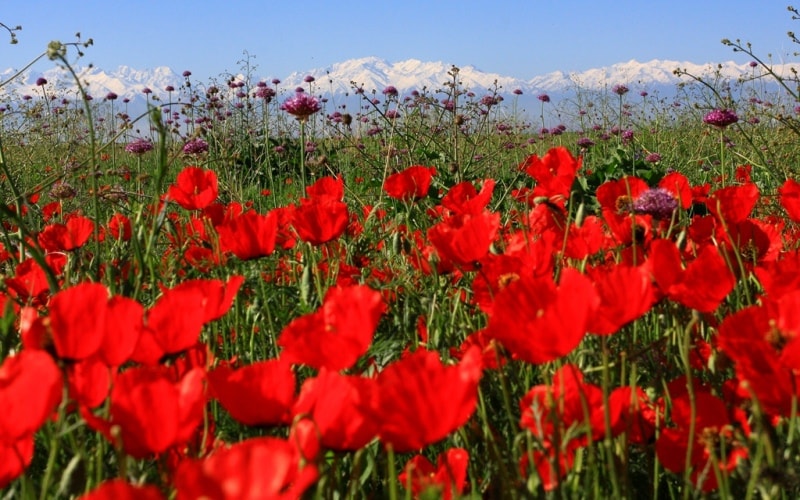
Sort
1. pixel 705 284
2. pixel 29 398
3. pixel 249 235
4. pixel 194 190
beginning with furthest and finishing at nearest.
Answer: pixel 194 190 < pixel 249 235 < pixel 705 284 < pixel 29 398

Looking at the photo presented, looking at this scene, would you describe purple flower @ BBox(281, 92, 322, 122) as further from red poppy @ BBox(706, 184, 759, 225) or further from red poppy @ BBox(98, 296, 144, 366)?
red poppy @ BBox(98, 296, 144, 366)

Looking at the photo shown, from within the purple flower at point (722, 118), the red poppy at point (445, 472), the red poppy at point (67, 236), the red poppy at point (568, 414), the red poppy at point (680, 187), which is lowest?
the red poppy at point (445, 472)

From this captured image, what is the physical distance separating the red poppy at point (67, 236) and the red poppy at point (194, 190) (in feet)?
0.64

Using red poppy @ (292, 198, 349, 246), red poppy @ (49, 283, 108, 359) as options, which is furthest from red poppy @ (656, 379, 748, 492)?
red poppy @ (292, 198, 349, 246)

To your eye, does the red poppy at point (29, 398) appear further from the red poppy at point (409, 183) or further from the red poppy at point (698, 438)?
the red poppy at point (409, 183)

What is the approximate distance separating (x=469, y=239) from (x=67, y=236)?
0.99m

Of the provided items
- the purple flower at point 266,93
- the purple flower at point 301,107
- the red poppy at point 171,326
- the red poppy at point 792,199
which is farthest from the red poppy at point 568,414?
the purple flower at point 266,93

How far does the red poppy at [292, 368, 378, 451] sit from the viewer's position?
0.70 m

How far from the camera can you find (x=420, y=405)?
676 millimetres

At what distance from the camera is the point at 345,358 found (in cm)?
82

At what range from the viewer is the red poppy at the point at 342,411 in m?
0.70

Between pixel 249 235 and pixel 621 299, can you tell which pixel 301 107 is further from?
pixel 621 299

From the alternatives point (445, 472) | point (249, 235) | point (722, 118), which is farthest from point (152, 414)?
point (722, 118)

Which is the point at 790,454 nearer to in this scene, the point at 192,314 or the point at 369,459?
the point at 369,459
